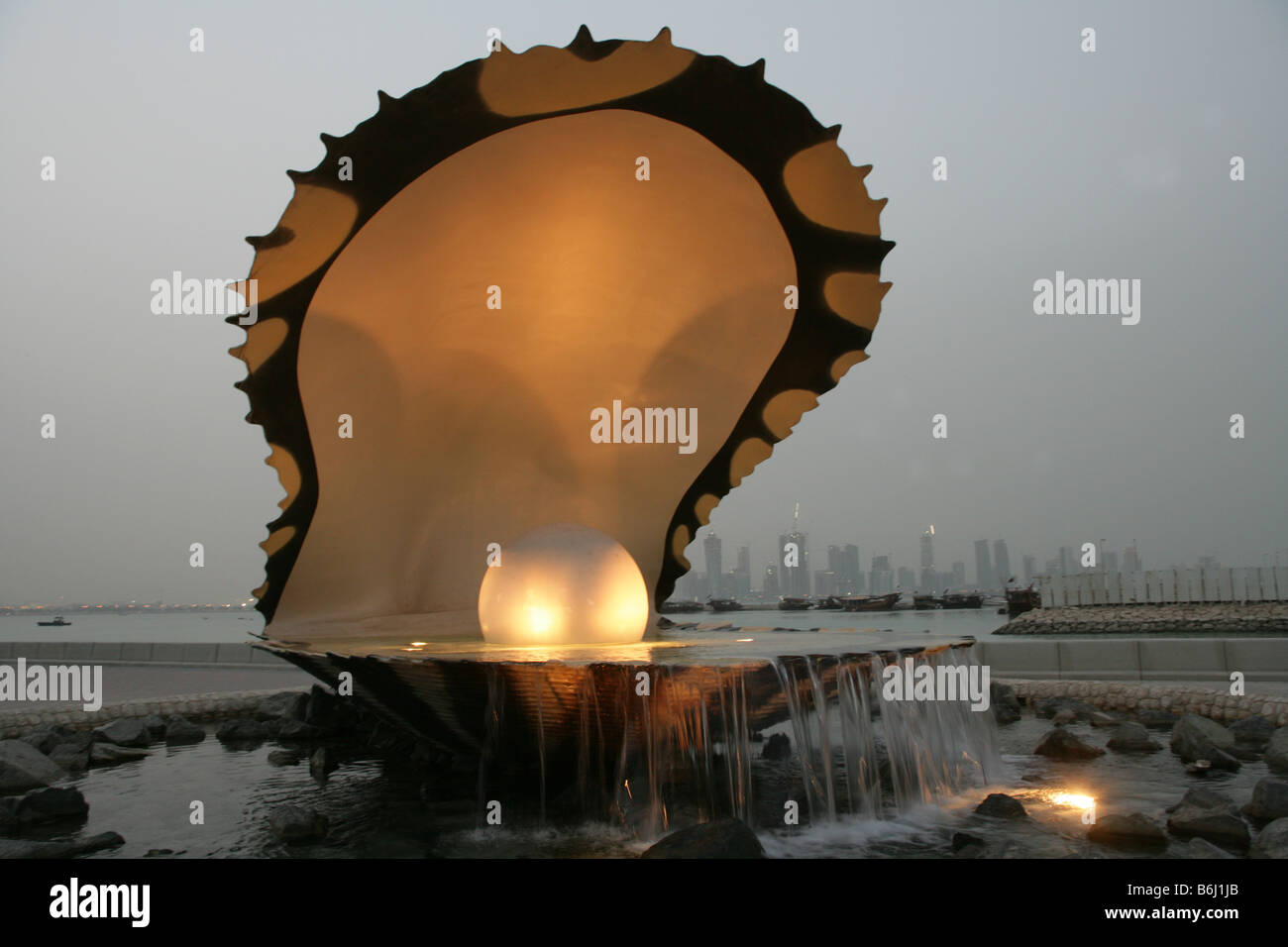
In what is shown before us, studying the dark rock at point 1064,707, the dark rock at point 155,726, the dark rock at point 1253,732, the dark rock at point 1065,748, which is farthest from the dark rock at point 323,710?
the dark rock at point 1253,732

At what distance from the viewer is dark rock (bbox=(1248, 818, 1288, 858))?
14.9ft

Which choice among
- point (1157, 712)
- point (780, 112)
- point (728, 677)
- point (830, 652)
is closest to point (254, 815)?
point (728, 677)

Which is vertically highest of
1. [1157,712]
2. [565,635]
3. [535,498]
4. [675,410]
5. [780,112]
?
[780,112]

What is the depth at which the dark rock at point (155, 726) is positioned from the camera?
9.02m

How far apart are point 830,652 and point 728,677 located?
0.83 m

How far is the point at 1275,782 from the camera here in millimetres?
5328

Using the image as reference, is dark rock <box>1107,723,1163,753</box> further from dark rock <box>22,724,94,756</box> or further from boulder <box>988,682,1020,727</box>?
dark rock <box>22,724,94,756</box>

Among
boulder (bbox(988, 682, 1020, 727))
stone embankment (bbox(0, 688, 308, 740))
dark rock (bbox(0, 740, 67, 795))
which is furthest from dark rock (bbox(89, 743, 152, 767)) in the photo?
boulder (bbox(988, 682, 1020, 727))

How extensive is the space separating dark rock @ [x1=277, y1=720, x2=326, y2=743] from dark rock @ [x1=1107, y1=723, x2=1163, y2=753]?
7623 mm

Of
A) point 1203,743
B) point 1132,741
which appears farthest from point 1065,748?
point 1203,743

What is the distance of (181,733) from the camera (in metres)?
9.03

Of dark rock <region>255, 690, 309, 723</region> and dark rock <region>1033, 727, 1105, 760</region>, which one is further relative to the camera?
dark rock <region>255, 690, 309, 723</region>

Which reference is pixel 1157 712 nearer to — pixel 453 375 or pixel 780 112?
pixel 780 112
